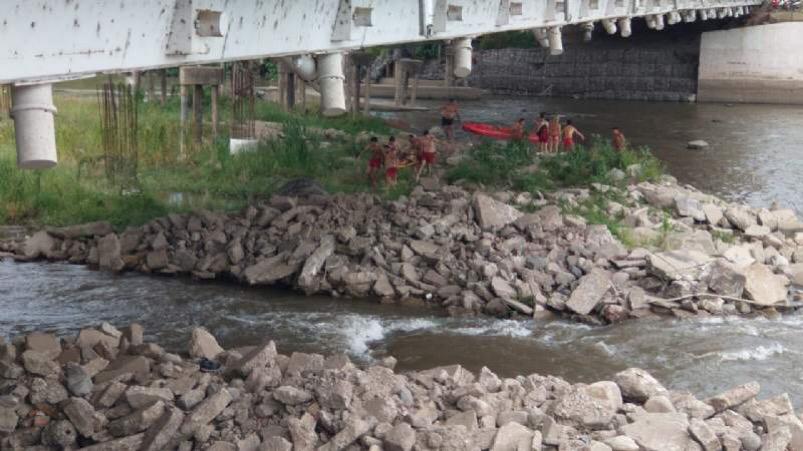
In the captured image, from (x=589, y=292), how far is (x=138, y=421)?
7642mm

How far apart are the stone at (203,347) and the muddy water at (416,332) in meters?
1.64

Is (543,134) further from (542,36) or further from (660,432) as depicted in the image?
(660,432)

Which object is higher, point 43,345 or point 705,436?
point 43,345

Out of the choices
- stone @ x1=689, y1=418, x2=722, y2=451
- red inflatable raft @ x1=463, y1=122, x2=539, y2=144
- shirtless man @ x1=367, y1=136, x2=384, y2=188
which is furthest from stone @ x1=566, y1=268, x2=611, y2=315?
red inflatable raft @ x1=463, y1=122, x2=539, y2=144

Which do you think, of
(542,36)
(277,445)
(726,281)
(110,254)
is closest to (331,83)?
(277,445)

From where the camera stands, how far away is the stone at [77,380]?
910cm

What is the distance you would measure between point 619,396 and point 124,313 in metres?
7.07

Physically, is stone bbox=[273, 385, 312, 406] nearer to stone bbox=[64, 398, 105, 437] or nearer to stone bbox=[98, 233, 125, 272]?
stone bbox=[64, 398, 105, 437]

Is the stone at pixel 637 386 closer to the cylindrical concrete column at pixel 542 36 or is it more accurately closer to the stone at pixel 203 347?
the stone at pixel 203 347

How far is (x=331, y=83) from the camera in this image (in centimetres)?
1115

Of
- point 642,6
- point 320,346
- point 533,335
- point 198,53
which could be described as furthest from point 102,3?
point 642,6

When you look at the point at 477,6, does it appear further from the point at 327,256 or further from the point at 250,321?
the point at 250,321

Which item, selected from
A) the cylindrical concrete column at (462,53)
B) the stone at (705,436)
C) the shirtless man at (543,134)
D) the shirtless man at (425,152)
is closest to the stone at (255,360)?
the stone at (705,436)

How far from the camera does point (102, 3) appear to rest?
8016mm
